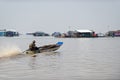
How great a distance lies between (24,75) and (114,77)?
5363mm

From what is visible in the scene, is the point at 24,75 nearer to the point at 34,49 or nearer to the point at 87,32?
the point at 34,49

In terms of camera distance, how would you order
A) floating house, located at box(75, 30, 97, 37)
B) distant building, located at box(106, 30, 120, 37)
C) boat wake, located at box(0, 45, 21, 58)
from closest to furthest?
boat wake, located at box(0, 45, 21, 58) → floating house, located at box(75, 30, 97, 37) → distant building, located at box(106, 30, 120, 37)

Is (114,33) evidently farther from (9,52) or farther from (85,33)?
(9,52)

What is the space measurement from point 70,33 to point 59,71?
156803mm

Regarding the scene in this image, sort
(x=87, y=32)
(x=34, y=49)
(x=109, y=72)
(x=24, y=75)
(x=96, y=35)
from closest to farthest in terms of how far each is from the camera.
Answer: (x=24, y=75)
(x=109, y=72)
(x=34, y=49)
(x=87, y=32)
(x=96, y=35)

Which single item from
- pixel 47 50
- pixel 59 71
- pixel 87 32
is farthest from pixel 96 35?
pixel 59 71

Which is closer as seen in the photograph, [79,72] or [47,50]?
[79,72]

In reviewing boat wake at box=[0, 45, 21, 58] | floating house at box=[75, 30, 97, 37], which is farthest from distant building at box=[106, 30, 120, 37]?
boat wake at box=[0, 45, 21, 58]

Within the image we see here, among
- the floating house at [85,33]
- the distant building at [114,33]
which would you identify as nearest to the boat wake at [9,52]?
the floating house at [85,33]

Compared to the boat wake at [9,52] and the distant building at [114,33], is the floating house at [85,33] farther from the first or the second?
the boat wake at [9,52]

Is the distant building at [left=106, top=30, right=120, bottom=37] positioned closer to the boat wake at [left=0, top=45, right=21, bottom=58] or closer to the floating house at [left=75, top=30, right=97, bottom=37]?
the floating house at [left=75, top=30, right=97, bottom=37]

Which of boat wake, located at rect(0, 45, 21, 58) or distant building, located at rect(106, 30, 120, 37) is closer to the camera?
boat wake, located at rect(0, 45, 21, 58)

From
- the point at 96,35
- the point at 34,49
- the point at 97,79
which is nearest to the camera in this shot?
the point at 97,79

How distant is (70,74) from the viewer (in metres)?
22.3
